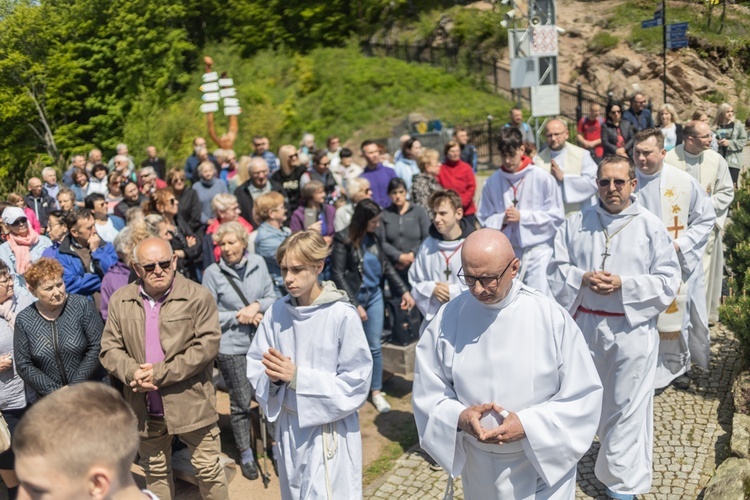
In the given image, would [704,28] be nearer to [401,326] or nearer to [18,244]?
[401,326]

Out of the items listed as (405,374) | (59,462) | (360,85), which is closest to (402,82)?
(360,85)

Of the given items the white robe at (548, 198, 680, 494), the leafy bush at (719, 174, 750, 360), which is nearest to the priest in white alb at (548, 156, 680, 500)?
the white robe at (548, 198, 680, 494)

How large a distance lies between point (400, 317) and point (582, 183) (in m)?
2.36

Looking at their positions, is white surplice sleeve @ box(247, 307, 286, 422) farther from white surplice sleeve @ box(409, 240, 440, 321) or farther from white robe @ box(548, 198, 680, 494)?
white robe @ box(548, 198, 680, 494)

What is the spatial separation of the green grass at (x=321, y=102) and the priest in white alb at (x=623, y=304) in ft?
72.1

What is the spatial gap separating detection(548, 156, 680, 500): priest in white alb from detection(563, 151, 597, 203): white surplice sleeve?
271 cm

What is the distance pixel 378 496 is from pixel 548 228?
2.93 metres

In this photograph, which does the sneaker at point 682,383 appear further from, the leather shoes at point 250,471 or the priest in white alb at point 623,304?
the leather shoes at point 250,471

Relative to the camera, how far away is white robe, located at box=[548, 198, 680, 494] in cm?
490

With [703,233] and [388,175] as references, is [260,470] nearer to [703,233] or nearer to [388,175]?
[703,233]

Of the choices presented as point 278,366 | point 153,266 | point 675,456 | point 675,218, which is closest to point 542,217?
point 675,218

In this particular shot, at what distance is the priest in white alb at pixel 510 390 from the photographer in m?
3.48

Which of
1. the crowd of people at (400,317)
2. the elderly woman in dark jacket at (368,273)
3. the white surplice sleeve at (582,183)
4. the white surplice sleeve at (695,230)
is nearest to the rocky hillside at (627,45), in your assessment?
the white surplice sleeve at (582,183)

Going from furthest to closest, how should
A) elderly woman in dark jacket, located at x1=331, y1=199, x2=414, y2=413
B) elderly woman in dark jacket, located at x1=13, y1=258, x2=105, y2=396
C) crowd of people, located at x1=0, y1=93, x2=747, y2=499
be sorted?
elderly woman in dark jacket, located at x1=331, y1=199, x2=414, y2=413 → elderly woman in dark jacket, located at x1=13, y1=258, x2=105, y2=396 → crowd of people, located at x1=0, y1=93, x2=747, y2=499
